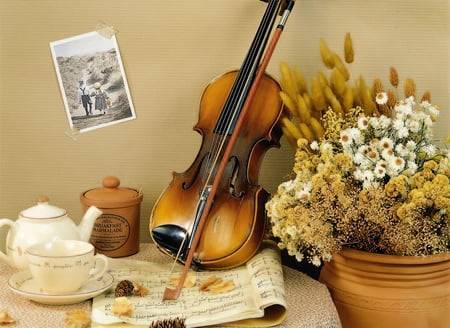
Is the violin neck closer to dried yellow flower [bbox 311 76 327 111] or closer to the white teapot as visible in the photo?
dried yellow flower [bbox 311 76 327 111]

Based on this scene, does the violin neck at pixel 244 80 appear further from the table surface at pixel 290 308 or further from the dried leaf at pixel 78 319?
the dried leaf at pixel 78 319

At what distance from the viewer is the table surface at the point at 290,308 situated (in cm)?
110

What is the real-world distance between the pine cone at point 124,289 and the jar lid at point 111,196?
10.0 inches

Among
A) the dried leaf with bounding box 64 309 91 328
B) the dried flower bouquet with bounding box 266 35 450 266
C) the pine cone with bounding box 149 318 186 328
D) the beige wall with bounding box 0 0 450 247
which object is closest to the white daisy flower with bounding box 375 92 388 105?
the dried flower bouquet with bounding box 266 35 450 266

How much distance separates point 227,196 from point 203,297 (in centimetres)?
24

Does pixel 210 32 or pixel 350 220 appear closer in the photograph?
pixel 350 220

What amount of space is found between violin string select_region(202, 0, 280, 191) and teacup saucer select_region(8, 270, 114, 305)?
31 cm

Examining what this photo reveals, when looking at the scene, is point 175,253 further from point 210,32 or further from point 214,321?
point 210,32

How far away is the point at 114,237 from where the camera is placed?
56.8 inches

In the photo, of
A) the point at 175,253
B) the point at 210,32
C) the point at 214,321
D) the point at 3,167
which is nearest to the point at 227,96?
the point at 210,32

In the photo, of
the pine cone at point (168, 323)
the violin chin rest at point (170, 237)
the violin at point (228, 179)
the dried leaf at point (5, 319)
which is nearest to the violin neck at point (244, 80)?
the violin at point (228, 179)

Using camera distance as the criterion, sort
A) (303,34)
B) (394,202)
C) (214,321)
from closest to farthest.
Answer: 1. (214,321)
2. (394,202)
3. (303,34)

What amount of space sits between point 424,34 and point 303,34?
0.31m

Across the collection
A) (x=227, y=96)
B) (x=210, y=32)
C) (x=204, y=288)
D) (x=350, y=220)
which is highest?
(x=210, y=32)
